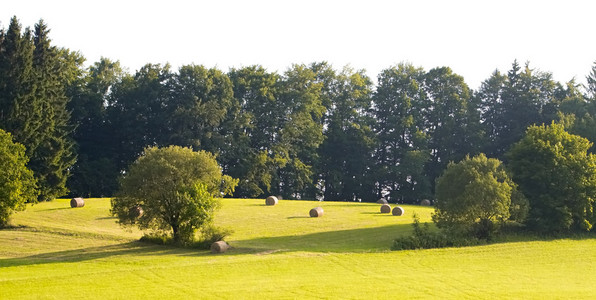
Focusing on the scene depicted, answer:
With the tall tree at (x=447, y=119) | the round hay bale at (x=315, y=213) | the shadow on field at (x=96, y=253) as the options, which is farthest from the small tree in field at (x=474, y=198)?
the tall tree at (x=447, y=119)

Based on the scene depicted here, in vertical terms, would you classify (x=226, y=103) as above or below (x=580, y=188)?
above

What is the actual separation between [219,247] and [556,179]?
25.7m

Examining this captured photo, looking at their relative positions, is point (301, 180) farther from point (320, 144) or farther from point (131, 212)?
point (131, 212)

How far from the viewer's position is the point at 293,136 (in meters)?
79.7

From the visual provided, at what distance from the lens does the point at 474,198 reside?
38.9 m

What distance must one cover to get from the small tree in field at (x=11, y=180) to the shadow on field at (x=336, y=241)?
1722 centimetres

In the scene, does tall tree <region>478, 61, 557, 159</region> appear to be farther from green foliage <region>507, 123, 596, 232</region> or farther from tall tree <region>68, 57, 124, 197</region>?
tall tree <region>68, 57, 124, 197</region>

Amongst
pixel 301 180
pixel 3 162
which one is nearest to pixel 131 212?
pixel 3 162

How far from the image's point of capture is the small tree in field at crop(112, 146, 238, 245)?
37188mm

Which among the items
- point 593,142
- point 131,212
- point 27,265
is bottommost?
point 27,265

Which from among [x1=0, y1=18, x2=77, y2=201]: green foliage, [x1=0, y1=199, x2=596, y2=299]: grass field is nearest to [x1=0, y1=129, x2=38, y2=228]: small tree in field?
[x1=0, y1=199, x2=596, y2=299]: grass field

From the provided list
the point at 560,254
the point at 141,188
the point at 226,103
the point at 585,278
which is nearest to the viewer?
the point at 585,278

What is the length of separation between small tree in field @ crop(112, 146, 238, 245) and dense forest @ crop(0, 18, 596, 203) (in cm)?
2420

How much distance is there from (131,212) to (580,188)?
32005 mm
